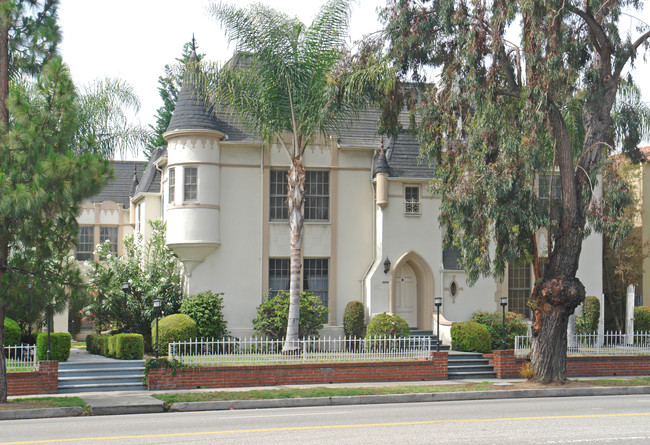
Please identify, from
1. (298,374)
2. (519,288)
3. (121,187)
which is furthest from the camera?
(121,187)

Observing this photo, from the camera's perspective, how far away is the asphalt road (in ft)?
38.1

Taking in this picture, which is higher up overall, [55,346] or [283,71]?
[283,71]

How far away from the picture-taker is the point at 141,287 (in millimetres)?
26016

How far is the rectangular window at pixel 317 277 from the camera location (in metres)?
27.1

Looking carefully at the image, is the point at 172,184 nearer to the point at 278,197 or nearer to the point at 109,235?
the point at 278,197

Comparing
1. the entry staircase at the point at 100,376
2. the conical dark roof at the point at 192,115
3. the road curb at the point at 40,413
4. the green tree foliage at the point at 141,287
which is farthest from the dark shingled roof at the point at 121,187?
the road curb at the point at 40,413

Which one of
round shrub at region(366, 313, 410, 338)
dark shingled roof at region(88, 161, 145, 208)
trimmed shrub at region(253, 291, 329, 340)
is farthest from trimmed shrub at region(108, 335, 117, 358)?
dark shingled roof at region(88, 161, 145, 208)

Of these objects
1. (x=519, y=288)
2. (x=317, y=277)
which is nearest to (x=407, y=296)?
(x=317, y=277)

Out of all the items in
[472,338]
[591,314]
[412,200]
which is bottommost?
[472,338]

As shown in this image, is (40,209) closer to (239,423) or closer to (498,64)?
(239,423)

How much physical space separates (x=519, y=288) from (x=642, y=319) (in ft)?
16.9

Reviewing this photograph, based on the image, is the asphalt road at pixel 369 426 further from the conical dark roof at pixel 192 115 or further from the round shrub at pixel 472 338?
the conical dark roof at pixel 192 115

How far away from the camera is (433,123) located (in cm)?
2073

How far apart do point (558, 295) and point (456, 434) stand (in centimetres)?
894
